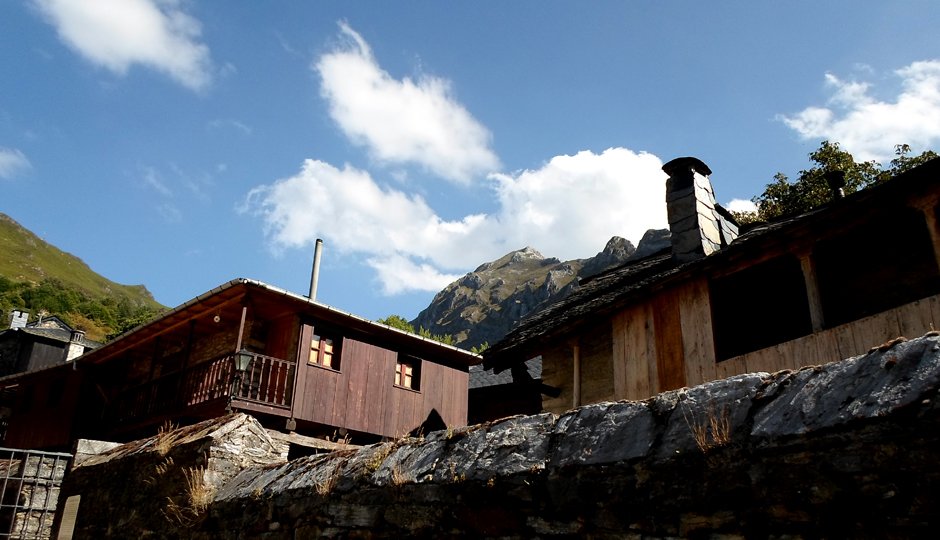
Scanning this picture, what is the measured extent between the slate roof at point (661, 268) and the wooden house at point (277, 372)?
554cm

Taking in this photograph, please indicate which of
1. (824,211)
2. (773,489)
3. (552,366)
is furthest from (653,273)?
(773,489)

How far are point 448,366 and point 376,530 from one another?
45.4 ft

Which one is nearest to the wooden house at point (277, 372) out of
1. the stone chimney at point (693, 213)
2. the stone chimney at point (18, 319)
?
the stone chimney at point (693, 213)

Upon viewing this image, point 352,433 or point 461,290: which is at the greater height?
point 461,290

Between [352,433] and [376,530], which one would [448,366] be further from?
[376,530]

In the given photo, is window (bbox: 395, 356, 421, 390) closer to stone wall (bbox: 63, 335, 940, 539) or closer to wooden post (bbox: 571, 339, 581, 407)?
wooden post (bbox: 571, 339, 581, 407)

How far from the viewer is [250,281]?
13.6 m

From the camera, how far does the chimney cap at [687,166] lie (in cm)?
1034

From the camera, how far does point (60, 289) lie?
3568 inches

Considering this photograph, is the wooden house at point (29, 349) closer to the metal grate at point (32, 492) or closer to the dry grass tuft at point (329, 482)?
the metal grate at point (32, 492)

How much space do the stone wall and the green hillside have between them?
73410mm

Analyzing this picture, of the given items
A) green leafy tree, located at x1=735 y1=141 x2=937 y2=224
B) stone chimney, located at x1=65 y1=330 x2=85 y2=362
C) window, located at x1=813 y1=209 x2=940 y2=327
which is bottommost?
window, located at x1=813 y1=209 x2=940 y2=327

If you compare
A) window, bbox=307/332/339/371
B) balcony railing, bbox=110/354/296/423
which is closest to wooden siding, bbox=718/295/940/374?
balcony railing, bbox=110/354/296/423

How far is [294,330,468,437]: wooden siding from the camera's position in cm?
1464
